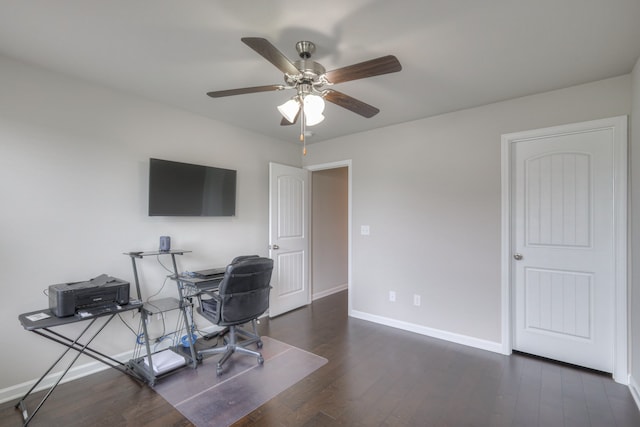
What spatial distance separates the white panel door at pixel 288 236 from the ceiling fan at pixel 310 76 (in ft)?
6.28

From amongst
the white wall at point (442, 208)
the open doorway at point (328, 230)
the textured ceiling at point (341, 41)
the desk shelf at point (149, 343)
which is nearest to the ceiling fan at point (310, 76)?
the textured ceiling at point (341, 41)

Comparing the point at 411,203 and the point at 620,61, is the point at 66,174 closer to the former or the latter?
the point at 411,203

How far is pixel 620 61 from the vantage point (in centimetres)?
215

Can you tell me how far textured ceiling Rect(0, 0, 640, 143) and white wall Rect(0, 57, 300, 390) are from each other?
251 millimetres

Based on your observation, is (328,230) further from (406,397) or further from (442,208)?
(406,397)

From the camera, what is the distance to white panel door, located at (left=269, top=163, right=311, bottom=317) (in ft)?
12.8

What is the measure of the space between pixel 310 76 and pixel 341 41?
331 millimetres

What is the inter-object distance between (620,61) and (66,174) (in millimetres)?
4398

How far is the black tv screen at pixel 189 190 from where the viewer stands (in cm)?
281

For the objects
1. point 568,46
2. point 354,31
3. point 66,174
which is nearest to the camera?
point 354,31

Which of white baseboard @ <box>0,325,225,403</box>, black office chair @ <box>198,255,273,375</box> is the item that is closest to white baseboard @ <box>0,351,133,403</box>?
white baseboard @ <box>0,325,225,403</box>

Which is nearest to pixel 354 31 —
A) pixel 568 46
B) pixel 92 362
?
pixel 568 46

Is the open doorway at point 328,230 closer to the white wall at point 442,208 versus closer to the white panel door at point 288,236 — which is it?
the white panel door at point 288,236

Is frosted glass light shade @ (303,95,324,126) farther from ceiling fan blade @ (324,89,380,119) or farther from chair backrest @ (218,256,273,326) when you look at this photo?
chair backrest @ (218,256,273,326)
